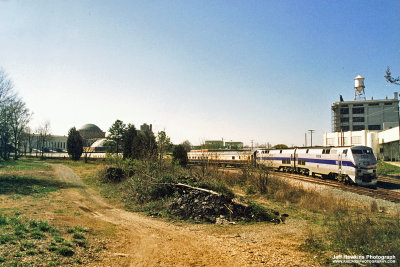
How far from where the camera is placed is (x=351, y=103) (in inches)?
2753

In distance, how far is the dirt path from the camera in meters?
7.15

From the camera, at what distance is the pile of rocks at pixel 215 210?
39.5ft

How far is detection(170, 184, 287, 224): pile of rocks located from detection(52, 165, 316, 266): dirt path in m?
1.04

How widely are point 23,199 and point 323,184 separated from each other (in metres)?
22.1

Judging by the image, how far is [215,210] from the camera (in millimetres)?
12539

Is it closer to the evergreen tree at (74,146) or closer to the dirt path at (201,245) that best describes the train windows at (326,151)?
the dirt path at (201,245)

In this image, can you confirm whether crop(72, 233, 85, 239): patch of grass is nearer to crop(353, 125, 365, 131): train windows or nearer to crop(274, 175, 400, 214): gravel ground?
crop(274, 175, 400, 214): gravel ground

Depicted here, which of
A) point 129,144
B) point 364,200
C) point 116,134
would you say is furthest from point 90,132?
point 364,200

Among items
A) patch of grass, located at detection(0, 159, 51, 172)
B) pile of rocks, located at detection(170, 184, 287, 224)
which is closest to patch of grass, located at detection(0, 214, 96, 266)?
pile of rocks, located at detection(170, 184, 287, 224)

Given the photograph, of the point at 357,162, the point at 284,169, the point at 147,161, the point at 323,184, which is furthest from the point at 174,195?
the point at 284,169

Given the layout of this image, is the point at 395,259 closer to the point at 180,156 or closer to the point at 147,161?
the point at 147,161

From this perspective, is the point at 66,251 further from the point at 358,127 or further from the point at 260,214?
the point at 358,127

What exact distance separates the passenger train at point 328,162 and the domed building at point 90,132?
93222mm

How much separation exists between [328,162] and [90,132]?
358ft
